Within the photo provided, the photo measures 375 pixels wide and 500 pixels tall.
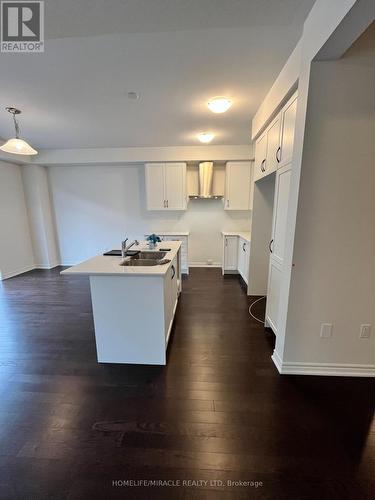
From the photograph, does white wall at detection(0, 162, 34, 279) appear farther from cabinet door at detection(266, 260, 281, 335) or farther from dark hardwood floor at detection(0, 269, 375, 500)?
cabinet door at detection(266, 260, 281, 335)

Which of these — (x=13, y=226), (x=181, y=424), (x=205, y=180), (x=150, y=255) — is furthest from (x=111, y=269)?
(x=13, y=226)

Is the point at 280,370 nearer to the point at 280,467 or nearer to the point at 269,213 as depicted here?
the point at 280,467

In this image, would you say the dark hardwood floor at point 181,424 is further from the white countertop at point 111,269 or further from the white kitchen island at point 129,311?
the white countertop at point 111,269

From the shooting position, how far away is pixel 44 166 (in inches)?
190

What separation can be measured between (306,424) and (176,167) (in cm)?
437

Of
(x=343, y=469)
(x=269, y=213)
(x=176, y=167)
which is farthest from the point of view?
(x=176, y=167)

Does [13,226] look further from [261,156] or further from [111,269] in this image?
[261,156]

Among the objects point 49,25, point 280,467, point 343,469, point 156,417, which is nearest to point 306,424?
point 343,469

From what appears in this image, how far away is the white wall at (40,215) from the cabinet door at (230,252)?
433cm

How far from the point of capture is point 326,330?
5.68ft

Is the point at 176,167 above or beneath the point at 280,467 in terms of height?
above

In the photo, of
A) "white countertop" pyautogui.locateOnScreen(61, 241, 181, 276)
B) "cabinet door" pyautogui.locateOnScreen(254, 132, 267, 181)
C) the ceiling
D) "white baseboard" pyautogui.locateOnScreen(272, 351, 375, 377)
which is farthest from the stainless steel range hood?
"white baseboard" pyautogui.locateOnScreen(272, 351, 375, 377)

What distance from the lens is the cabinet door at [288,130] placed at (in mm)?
1733

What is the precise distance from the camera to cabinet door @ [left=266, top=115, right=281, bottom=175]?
2.13 meters
